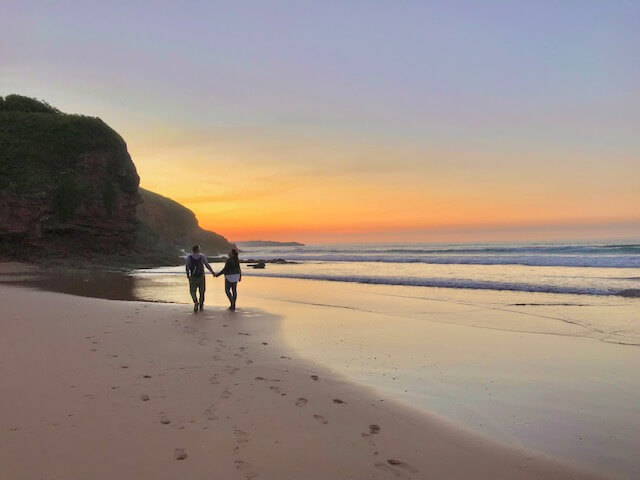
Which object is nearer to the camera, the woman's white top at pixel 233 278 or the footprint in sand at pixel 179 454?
the footprint in sand at pixel 179 454

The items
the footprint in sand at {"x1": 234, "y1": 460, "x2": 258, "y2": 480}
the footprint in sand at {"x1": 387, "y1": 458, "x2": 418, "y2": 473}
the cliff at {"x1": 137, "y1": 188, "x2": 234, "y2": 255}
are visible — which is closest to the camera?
the footprint in sand at {"x1": 234, "y1": 460, "x2": 258, "y2": 480}

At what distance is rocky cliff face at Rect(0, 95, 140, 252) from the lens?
103 ft

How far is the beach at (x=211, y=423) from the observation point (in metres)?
3.68

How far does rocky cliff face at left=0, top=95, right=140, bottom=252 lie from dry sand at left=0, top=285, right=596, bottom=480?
93.0 ft

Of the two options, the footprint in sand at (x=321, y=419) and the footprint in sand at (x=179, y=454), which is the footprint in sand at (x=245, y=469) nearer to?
the footprint in sand at (x=179, y=454)

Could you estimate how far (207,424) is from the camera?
4.44m

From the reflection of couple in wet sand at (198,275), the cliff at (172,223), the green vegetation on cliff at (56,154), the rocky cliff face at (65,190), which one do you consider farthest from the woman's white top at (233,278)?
the cliff at (172,223)

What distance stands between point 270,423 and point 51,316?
325 inches

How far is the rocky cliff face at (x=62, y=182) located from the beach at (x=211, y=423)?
92.7ft

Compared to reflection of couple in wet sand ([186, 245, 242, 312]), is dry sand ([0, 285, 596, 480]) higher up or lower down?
lower down

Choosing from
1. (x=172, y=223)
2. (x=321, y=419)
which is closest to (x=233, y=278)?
(x=321, y=419)

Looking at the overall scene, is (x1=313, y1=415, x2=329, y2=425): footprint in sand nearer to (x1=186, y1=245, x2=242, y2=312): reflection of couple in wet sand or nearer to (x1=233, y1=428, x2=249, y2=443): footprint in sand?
(x1=233, y1=428, x2=249, y2=443): footprint in sand

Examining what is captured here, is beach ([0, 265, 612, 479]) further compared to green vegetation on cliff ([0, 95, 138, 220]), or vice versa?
green vegetation on cliff ([0, 95, 138, 220])

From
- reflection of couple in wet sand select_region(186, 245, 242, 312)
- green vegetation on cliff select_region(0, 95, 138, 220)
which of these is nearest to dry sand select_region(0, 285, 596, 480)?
reflection of couple in wet sand select_region(186, 245, 242, 312)
